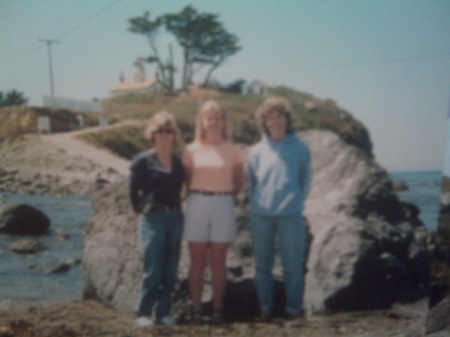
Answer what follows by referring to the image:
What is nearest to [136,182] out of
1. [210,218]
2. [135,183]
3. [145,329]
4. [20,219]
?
[135,183]

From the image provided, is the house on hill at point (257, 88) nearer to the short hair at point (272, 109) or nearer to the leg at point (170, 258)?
the short hair at point (272, 109)

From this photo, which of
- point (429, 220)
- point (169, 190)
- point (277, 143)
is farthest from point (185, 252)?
point (429, 220)

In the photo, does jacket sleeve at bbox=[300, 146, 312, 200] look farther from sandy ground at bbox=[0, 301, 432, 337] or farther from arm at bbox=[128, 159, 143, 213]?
arm at bbox=[128, 159, 143, 213]

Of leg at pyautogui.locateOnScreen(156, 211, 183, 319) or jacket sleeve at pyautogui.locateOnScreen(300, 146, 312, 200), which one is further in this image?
jacket sleeve at pyautogui.locateOnScreen(300, 146, 312, 200)

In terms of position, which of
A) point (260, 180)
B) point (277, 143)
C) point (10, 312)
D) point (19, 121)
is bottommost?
point (10, 312)

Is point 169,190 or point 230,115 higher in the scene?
point 230,115

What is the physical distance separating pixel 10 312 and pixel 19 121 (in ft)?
4.34

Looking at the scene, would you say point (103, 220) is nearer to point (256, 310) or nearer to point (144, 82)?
point (144, 82)

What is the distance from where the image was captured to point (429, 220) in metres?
4.26

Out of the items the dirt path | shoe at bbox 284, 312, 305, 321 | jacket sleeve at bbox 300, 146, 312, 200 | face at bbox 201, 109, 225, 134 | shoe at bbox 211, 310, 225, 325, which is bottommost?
shoe at bbox 284, 312, 305, 321

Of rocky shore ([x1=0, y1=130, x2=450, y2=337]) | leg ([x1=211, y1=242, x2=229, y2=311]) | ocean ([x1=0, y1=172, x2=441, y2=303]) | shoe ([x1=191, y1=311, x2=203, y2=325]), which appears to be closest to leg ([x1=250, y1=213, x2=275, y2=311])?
rocky shore ([x1=0, y1=130, x2=450, y2=337])

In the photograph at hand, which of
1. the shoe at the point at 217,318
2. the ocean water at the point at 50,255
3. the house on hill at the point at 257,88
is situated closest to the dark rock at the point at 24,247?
the ocean water at the point at 50,255

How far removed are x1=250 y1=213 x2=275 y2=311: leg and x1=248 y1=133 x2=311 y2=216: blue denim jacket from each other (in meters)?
0.09

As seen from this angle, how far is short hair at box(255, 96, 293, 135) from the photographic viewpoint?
363cm
